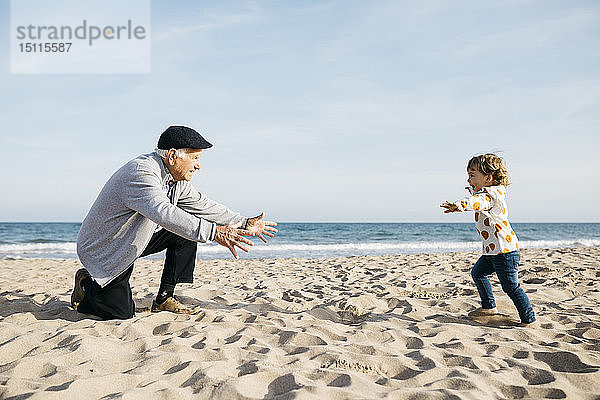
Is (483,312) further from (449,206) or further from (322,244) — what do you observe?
(322,244)

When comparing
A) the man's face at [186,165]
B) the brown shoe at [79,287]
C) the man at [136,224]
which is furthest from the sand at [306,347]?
the man's face at [186,165]

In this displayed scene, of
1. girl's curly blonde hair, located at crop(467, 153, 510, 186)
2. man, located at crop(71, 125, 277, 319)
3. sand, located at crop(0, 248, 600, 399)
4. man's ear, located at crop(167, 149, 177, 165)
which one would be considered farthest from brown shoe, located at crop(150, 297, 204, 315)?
girl's curly blonde hair, located at crop(467, 153, 510, 186)

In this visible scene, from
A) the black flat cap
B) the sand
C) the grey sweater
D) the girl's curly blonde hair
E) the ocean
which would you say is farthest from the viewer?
the ocean

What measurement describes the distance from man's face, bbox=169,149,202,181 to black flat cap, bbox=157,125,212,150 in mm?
72

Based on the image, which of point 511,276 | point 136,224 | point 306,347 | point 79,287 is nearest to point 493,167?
point 511,276

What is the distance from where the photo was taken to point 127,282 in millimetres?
3801

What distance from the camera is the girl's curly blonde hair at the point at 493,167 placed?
13.0 ft

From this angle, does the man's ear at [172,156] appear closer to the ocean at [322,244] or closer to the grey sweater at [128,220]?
the grey sweater at [128,220]

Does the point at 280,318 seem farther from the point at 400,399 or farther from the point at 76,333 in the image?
the point at 400,399

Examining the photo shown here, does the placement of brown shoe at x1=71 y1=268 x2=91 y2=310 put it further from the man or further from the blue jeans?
the blue jeans

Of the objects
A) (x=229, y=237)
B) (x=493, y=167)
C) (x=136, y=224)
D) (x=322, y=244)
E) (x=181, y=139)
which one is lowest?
(x=322, y=244)

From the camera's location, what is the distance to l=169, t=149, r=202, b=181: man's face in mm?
3664

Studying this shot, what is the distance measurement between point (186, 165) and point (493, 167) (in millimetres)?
2549

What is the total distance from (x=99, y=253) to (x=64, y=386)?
1.42 metres
